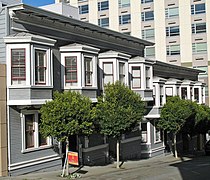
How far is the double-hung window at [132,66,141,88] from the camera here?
28.3m

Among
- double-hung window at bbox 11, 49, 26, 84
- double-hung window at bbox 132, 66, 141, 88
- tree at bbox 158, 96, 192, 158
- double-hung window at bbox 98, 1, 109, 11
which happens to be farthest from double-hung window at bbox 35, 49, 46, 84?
double-hung window at bbox 98, 1, 109, 11

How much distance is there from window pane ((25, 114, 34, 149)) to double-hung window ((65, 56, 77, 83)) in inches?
131

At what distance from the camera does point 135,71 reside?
28.3m

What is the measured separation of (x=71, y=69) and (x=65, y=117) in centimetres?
430

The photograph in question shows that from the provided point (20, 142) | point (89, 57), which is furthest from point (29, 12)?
point (20, 142)

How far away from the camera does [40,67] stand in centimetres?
1934

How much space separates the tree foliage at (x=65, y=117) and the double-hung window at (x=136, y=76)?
32.3 ft

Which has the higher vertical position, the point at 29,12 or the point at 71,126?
the point at 29,12

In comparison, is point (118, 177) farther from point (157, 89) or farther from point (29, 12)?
point (157, 89)

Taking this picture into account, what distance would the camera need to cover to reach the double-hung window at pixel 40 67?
1912 centimetres

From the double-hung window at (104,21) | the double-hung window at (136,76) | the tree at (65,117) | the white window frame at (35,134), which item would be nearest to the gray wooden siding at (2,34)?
the white window frame at (35,134)

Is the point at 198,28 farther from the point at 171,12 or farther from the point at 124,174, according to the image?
the point at 124,174

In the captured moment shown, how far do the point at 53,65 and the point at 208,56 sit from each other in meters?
37.5

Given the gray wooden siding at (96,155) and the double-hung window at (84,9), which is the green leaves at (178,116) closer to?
the gray wooden siding at (96,155)
